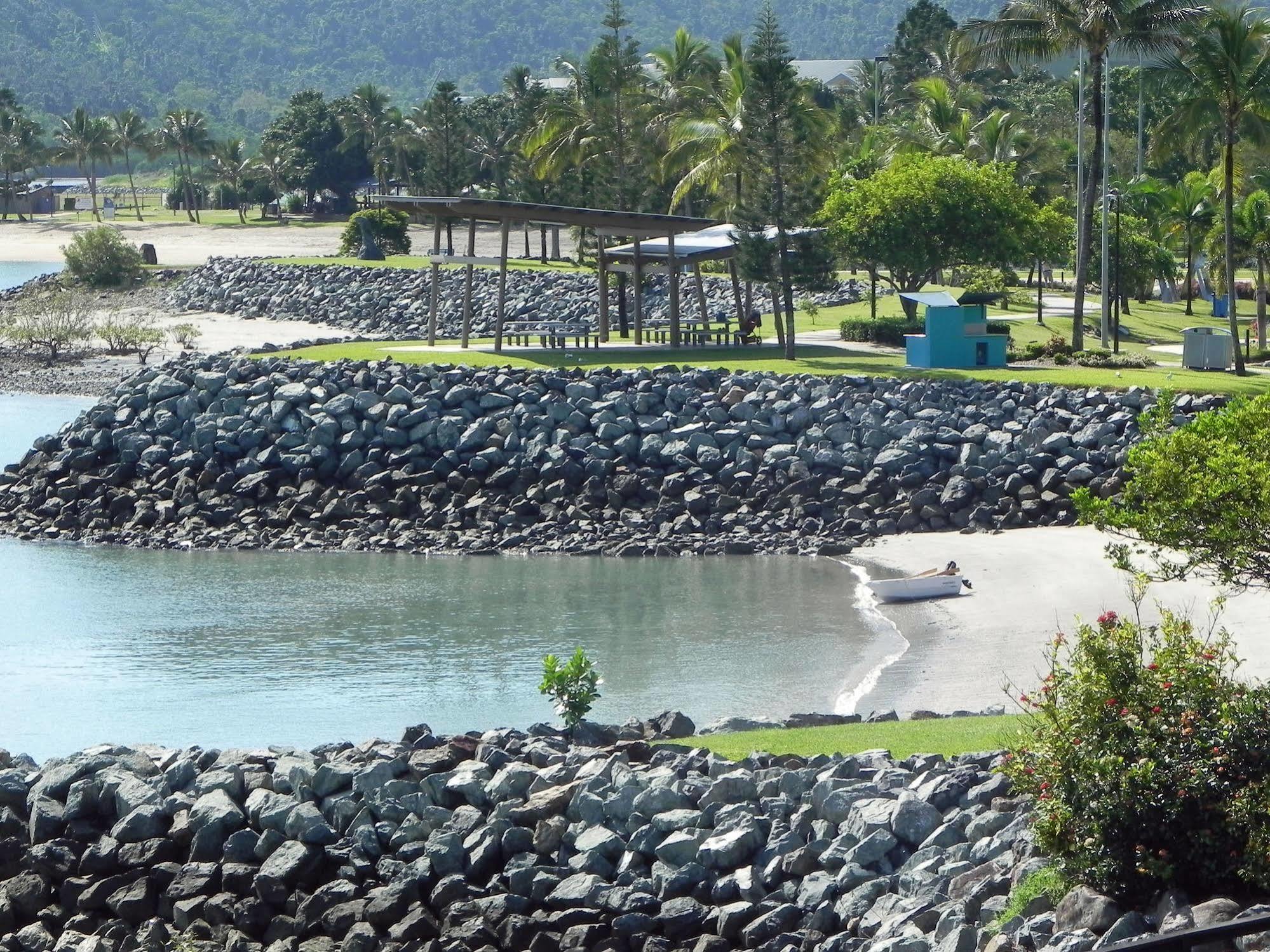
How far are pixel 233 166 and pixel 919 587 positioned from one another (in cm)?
10501

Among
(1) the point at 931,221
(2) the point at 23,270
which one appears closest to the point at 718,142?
(1) the point at 931,221

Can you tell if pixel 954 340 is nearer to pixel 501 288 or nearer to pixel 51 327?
pixel 501 288

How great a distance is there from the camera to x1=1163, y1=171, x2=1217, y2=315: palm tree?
54906 millimetres

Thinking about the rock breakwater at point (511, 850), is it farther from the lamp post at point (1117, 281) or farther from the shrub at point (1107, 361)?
the lamp post at point (1117, 281)

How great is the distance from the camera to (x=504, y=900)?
1192cm

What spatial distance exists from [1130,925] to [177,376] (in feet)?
99.6

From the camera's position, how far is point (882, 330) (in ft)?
141

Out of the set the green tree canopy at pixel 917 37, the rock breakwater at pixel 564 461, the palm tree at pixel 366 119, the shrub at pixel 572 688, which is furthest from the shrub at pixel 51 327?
the shrub at pixel 572 688

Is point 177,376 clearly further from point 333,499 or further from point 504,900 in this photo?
point 504,900

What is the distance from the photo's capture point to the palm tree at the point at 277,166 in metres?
109

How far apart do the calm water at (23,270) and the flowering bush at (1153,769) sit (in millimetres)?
100872

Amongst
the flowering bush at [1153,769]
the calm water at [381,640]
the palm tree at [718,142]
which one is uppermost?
the palm tree at [718,142]

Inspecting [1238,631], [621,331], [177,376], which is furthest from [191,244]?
[1238,631]

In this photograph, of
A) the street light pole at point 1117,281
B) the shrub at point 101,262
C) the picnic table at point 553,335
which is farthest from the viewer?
the shrub at point 101,262
